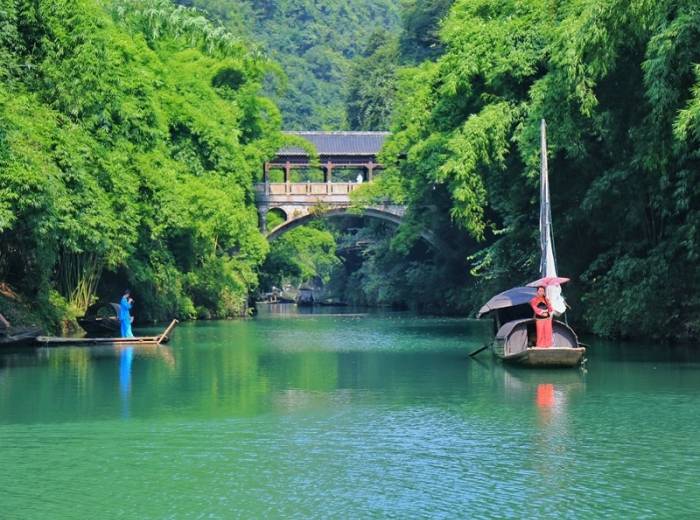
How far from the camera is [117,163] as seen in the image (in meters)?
35.6

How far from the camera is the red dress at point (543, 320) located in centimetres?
2334

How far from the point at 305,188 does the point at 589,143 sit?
34380 millimetres

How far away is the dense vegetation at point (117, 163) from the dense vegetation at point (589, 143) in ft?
22.5

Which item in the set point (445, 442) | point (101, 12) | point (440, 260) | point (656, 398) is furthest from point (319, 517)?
point (440, 260)

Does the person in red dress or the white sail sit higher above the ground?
the white sail

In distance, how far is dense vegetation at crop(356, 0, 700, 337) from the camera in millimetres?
24141

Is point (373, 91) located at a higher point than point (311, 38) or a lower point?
lower

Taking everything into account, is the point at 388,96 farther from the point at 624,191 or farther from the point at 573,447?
the point at 573,447

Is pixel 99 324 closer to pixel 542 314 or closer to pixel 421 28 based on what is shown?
pixel 542 314

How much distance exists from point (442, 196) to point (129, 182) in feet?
50.3

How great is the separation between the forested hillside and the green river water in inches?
3684

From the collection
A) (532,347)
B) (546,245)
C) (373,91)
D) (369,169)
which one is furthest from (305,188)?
(532,347)

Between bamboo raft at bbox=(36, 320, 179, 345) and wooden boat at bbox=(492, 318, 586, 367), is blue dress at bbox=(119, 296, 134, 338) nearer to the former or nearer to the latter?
bamboo raft at bbox=(36, 320, 179, 345)

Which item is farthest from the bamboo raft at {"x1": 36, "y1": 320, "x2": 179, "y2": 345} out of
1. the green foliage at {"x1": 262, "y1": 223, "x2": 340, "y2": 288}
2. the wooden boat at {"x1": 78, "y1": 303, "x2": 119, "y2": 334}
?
the green foliage at {"x1": 262, "y1": 223, "x2": 340, "y2": 288}
